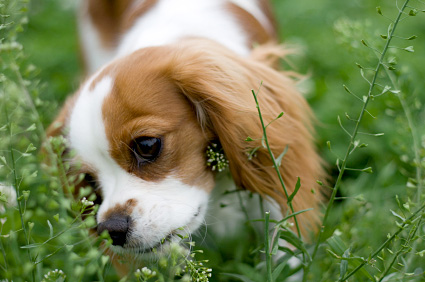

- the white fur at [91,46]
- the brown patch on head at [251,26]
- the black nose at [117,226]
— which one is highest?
the black nose at [117,226]

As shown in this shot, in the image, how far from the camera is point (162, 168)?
2.14 metres

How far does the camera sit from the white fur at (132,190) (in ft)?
6.61

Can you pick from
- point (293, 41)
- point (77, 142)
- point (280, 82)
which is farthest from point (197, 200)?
point (293, 41)

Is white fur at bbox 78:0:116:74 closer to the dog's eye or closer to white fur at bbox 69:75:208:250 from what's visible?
white fur at bbox 69:75:208:250

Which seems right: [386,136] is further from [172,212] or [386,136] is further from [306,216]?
[172,212]

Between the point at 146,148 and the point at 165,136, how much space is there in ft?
0.29

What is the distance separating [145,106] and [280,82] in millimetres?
711

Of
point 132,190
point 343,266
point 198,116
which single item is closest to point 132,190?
point 132,190

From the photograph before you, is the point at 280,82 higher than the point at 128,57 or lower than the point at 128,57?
lower

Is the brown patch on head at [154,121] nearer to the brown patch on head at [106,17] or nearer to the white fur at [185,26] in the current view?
the white fur at [185,26]

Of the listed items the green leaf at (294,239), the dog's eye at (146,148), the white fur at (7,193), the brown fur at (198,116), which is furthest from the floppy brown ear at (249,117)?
the white fur at (7,193)

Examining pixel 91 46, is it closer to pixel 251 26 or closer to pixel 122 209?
pixel 251 26

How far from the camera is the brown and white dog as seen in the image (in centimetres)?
207

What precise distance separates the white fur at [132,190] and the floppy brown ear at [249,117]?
0.25m
